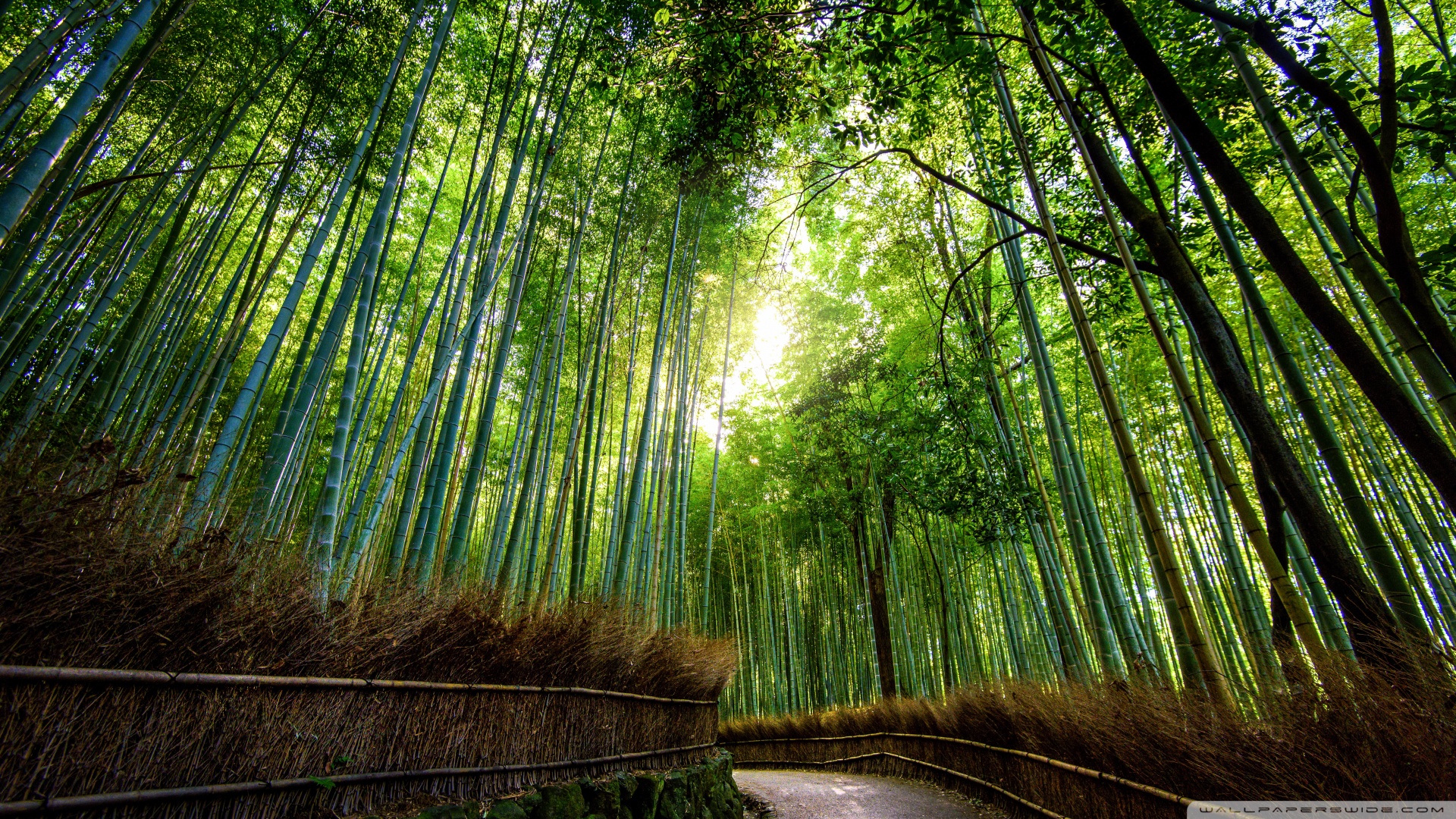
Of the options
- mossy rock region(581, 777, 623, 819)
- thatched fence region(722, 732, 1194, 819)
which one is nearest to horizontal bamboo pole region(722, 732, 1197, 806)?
thatched fence region(722, 732, 1194, 819)

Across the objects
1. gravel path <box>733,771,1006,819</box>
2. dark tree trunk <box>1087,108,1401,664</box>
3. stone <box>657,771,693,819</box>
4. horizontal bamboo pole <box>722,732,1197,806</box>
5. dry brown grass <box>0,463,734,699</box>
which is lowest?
gravel path <box>733,771,1006,819</box>

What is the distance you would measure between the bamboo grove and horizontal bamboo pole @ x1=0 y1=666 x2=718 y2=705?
33 centimetres

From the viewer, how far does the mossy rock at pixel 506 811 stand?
197 centimetres

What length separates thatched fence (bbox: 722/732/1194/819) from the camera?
217cm

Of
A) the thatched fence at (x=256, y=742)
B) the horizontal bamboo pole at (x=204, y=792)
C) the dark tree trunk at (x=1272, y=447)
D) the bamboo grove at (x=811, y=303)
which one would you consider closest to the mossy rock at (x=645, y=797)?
the thatched fence at (x=256, y=742)

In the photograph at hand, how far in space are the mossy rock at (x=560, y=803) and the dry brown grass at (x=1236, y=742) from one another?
2.14m

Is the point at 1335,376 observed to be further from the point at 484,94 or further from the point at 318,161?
the point at 318,161

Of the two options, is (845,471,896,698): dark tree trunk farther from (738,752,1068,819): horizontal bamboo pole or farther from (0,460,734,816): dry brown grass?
(0,460,734,816): dry brown grass

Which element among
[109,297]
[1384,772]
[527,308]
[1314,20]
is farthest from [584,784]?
[527,308]

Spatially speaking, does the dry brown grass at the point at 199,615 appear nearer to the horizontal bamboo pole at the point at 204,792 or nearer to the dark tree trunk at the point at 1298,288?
the horizontal bamboo pole at the point at 204,792

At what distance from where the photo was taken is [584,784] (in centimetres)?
245

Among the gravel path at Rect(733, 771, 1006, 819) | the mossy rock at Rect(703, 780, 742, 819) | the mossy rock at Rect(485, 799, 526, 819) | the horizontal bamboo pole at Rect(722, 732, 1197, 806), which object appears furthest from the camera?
the gravel path at Rect(733, 771, 1006, 819)

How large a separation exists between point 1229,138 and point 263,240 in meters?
5.79

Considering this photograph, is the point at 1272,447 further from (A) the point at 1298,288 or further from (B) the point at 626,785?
(B) the point at 626,785
